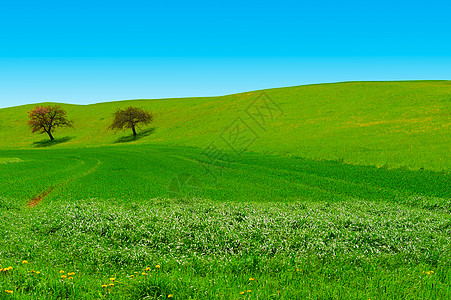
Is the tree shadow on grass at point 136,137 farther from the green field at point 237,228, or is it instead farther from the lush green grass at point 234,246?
the lush green grass at point 234,246

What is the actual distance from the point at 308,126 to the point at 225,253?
166 feet

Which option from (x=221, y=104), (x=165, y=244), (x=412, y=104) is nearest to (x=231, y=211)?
(x=165, y=244)

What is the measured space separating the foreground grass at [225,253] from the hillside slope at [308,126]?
2003cm

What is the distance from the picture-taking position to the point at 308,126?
56062 mm

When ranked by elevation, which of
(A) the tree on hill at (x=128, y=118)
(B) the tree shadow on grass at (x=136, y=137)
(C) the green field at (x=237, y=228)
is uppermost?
(A) the tree on hill at (x=128, y=118)

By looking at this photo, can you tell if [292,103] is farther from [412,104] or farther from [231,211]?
[231,211]

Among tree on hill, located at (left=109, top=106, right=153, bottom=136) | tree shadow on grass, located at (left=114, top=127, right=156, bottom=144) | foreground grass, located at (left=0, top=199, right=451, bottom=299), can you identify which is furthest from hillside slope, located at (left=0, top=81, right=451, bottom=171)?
foreground grass, located at (left=0, top=199, right=451, bottom=299)

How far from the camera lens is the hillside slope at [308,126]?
1380 inches

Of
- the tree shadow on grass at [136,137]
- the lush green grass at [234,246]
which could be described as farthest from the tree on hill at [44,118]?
the lush green grass at [234,246]

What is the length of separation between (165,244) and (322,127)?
49.7 meters

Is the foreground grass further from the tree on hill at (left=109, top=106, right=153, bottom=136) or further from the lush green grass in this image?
the tree on hill at (left=109, top=106, right=153, bottom=136)

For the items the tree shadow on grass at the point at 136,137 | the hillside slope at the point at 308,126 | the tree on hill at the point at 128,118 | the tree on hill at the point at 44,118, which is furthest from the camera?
the tree on hill at the point at 44,118

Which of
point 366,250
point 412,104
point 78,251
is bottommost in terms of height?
point 366,250

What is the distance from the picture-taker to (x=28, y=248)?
8.86m
